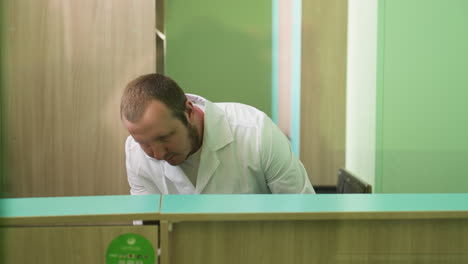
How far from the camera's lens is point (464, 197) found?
707mm

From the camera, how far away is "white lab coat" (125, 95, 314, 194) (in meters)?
1.14

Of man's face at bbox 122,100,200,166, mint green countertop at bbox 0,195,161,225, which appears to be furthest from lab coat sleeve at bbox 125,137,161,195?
mint green countertop at bbox 0,195,161,225

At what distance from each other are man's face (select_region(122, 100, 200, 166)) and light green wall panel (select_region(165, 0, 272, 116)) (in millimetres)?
675

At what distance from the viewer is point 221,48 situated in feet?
6.02

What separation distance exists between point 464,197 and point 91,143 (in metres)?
1.23

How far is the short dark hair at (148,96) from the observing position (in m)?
0.99

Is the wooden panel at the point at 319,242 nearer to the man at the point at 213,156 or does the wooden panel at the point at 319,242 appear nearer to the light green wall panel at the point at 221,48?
the man at the point at 213,156

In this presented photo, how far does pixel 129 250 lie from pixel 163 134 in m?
0.45

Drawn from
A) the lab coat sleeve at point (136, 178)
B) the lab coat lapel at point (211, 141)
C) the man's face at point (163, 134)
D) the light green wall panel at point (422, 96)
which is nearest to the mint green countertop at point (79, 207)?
the man's face at point (163, 134)

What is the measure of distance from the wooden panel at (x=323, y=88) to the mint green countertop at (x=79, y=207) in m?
1.75

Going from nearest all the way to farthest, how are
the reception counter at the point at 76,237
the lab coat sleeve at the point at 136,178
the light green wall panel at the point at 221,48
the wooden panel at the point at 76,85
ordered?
the reception counter at the point at 76,237 → the lab coat sleeve at the point at 136,178 → the wooden panel at the point at 76,85 → the light green wall panel at the point at 221,48

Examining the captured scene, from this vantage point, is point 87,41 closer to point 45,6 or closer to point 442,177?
point 45,6

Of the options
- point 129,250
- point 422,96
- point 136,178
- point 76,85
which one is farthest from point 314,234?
point 76,85

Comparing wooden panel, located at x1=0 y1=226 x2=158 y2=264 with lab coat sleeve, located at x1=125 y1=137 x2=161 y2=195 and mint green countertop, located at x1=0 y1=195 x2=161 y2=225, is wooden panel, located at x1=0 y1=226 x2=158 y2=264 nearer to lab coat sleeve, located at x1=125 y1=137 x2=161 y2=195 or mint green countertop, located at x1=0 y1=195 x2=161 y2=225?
mint green countertop, located at x1=0 y1=195 x2=161 y2=225
